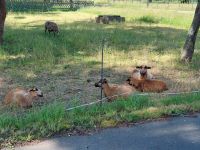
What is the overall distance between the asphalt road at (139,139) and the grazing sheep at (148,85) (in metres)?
3.05

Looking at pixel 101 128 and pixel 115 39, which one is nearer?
pixel 101 128

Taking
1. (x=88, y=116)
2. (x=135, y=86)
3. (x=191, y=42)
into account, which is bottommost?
(x=135, y=86)

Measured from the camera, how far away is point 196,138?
6.26 m

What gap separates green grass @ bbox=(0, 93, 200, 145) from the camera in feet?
20.2

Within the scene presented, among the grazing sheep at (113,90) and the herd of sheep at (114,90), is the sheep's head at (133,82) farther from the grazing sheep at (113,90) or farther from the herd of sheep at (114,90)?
the grazing sheep at (113,90)

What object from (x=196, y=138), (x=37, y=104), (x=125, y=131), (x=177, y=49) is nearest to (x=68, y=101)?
(x=37, y=104)

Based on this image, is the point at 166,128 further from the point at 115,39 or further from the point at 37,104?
the point at 115,39

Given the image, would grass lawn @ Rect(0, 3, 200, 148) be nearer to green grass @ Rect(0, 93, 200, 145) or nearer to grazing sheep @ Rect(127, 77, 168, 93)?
green grass @ Rect(0, 93, 200, 145)

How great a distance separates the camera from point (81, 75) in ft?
38.9

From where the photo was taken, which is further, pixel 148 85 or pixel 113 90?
pixel 148 85

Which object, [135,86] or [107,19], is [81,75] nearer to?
[135,86]

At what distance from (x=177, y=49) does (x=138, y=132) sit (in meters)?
10.2

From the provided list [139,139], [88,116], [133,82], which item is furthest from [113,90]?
[139,139]

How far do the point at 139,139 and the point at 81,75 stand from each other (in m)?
5.83
